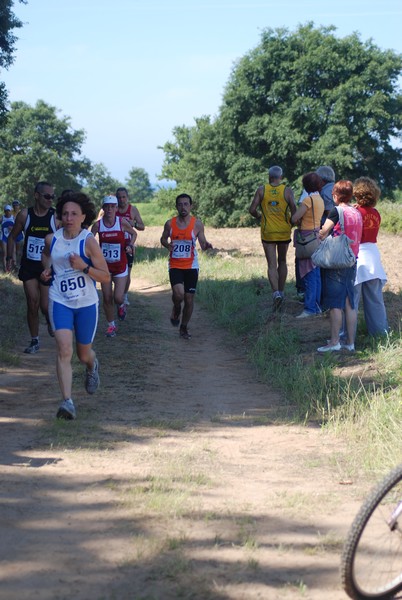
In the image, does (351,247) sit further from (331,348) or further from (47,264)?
(47,264)

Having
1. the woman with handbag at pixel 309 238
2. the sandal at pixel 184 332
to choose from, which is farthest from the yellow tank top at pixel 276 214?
the sandal at pixel 184 332

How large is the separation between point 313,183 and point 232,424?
183 inches

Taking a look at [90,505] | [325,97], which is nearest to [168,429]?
[90,505]

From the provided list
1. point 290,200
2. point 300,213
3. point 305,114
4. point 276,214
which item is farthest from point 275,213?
point 305,114

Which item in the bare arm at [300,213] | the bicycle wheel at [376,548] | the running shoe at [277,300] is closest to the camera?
the bicycle wheel at [376,548]

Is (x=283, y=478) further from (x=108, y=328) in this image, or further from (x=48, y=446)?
(x=108, y=328)

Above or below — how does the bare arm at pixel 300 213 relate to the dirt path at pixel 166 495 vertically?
above

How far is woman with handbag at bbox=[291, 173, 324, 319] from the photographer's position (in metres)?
11.5

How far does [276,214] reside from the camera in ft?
40.6

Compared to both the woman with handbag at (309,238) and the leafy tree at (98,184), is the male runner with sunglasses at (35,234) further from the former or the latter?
the leafy tree at (98,184)

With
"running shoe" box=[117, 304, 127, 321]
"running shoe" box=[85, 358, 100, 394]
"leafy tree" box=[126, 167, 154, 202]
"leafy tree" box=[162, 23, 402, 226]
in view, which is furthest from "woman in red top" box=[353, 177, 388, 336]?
"leafy tree" box=[126, 167, 154, 202]

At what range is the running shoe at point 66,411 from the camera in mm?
7211

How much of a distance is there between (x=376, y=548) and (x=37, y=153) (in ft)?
229

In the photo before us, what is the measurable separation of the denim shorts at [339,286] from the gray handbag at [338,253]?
0.48 feet
